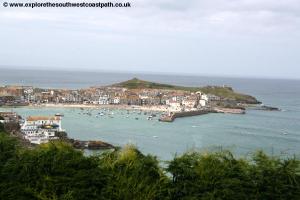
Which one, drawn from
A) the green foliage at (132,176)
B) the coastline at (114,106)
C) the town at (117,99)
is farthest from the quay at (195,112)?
the green foliage at (132,176)

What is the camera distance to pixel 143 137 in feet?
85.9

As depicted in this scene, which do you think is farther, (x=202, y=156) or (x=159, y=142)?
(x=159, y=142)

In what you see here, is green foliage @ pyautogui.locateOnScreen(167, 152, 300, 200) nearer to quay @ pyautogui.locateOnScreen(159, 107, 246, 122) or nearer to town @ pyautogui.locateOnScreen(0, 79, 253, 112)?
quay @ pyautogui.locateOnScreen(159, 107, 246, 122)

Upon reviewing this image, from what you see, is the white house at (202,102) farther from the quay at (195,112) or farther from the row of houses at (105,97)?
the quay at (195,112)

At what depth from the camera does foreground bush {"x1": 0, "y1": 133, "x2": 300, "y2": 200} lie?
7.00 m

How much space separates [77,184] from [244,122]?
2942 centimetres

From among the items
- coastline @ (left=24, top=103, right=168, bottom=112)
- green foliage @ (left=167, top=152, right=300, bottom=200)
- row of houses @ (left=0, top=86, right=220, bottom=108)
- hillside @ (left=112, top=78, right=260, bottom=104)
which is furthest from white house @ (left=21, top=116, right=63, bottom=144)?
hillside @ (left=112, top=78, right=260, bottom=104)

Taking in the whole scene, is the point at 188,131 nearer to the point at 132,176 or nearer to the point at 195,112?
the point at 195,112

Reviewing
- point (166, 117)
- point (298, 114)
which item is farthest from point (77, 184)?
point (298, 114)

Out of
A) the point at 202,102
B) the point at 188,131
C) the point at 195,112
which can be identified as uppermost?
the point at 202,102

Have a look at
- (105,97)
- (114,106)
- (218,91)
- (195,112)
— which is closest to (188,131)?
(195,112)

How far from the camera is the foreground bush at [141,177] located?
700 centimetres

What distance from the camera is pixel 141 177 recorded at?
24.2 feet

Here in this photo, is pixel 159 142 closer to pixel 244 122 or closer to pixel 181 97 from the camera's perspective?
pixel 244 122
